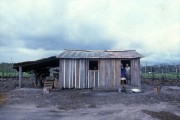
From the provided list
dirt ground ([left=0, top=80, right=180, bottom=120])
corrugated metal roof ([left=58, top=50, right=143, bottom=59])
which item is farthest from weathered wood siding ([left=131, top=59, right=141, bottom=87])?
dirt ground ([left=0, top=80, right=180, bottom=120])

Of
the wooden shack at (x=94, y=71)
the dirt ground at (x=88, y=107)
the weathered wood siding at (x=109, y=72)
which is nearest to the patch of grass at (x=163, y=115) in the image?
the dirt ground at (x=88, y=107)

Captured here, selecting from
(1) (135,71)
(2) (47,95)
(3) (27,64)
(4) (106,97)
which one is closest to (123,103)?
(4) (106,97)

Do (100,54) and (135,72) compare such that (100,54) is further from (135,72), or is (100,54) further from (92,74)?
(135,72)

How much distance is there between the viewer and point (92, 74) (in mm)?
24750

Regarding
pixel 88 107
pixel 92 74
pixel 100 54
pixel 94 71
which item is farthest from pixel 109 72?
pixel 88 107

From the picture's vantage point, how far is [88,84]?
24.8 m

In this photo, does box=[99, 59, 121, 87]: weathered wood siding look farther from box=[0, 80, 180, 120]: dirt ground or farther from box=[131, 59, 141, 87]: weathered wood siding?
box=[0, 80, 180, 120]: dirt ground

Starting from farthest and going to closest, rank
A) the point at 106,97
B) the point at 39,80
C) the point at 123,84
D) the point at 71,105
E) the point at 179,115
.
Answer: the point at 39,80
the point at 123,84
the point at 106,97
the point at 71,105
the point at 179,115

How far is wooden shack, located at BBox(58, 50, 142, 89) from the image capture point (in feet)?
80.1

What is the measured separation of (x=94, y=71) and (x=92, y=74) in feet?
1.01

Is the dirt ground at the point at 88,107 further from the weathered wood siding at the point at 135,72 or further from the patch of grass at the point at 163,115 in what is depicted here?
the weathered wood siding at the point at 135,72

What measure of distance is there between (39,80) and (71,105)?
46.5 feet

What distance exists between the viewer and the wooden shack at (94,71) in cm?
2442

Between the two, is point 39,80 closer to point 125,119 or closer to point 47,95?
point 47,95
